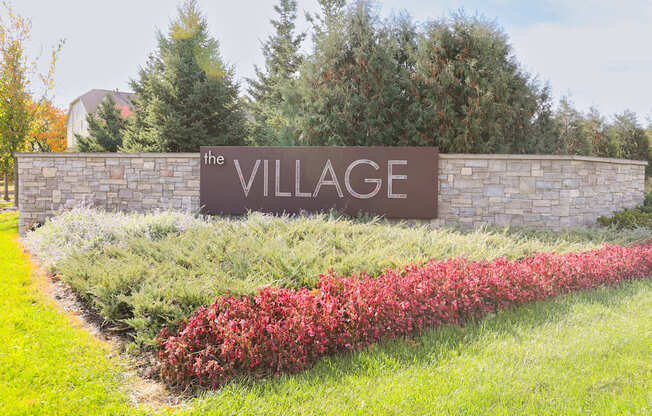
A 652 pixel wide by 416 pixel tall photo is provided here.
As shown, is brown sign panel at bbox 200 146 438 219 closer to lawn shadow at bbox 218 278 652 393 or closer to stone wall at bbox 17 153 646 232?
stone wall at bbox 17 153 646 232

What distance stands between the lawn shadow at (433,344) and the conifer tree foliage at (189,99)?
38.2 ft

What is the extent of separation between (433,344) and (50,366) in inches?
111

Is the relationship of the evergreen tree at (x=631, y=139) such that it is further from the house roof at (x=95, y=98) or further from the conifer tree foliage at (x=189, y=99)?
the house roof at (x=95, y=98)

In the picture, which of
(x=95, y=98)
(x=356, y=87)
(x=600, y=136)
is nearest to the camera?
(x=356, y=87)

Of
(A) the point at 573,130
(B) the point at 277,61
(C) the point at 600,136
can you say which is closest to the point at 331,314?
(A) the point at 573,130

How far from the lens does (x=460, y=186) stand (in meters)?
8.66

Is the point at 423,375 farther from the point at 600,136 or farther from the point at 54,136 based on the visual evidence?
the point at 54,136

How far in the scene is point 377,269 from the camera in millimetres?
4805

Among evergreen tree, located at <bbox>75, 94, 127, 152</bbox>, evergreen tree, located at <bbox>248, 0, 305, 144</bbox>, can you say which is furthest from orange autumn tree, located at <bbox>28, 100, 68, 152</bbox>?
evergreen tree, located at <bbox>248, 0, 305, 144</bbox>

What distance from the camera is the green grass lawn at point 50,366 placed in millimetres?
2684

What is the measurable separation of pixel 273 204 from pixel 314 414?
22.2 feet

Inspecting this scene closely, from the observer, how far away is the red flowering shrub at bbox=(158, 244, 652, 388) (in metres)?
3.05

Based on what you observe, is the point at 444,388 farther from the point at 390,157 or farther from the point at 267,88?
the point at 267,88

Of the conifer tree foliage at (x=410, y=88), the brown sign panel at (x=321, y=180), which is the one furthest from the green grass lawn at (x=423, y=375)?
the conifer tree foliage at (x=410, y=88)
